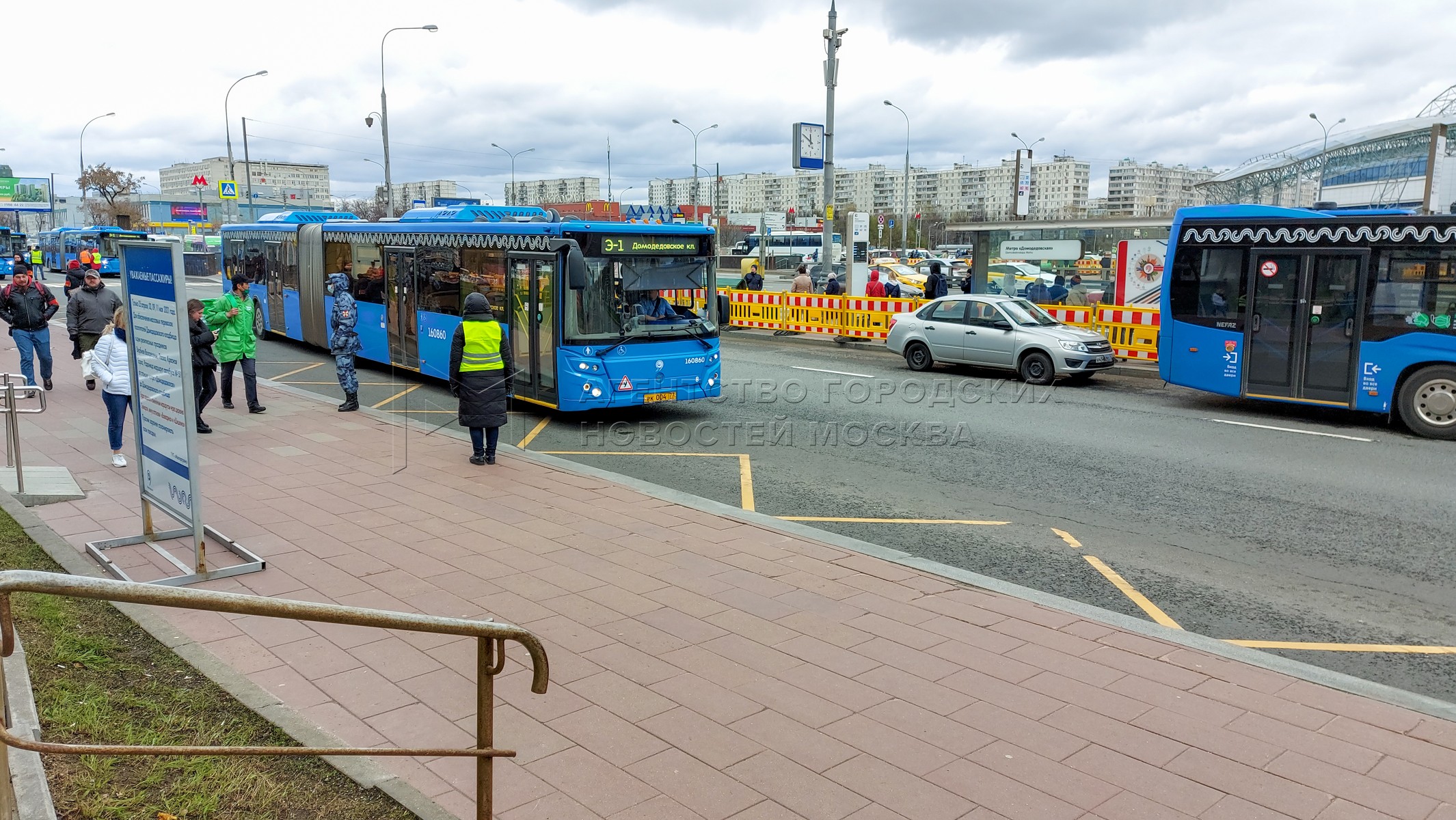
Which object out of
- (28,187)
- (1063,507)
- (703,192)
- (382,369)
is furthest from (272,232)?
(703,192)

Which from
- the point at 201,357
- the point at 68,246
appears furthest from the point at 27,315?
the point at 68,246

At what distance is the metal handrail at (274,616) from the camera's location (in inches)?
104

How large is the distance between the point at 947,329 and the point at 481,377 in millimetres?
10744

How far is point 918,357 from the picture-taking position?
64.4 feet

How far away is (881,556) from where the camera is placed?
7.53 m

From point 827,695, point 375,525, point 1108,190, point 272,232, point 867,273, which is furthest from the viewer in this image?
point 1108,190

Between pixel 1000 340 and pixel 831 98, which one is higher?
pixel 831 98

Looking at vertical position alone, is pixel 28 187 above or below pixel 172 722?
above

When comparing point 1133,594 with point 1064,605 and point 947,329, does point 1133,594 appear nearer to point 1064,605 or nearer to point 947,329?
point 1064,605

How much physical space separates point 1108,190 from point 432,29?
13687 centimetres

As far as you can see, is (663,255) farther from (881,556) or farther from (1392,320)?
(1392,320)

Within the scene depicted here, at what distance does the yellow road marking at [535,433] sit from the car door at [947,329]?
26.5 feet

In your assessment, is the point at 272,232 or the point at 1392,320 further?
the point at 272,232

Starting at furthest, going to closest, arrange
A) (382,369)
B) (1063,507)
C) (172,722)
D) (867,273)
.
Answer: (867,273) → (382,369) → (1063,507) → (172,722)
